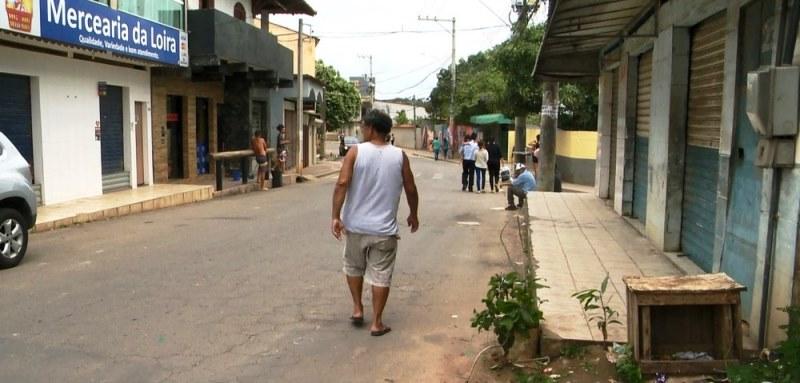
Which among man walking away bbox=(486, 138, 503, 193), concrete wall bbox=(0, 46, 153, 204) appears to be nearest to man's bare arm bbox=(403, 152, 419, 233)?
concrete wall bbox=(0, 46, 153, 204)

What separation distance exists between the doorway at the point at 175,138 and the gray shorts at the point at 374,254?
54.8 ft

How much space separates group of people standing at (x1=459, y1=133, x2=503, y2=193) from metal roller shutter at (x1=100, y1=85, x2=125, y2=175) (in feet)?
30.3

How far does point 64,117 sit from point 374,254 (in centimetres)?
1155

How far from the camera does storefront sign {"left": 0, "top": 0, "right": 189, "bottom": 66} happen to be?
12336 mm

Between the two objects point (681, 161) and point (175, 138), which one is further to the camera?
point (175, 138)

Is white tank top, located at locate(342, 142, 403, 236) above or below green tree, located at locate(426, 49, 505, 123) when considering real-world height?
below

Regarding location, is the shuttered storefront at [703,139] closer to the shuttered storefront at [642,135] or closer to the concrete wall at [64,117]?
the shuttered storefront at [642,135]

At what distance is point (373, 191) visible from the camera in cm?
583

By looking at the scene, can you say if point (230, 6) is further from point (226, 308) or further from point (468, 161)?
point (226, 308)

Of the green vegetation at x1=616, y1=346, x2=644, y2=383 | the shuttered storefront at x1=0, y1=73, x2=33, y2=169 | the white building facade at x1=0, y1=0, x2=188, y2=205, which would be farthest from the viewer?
the shuttered storefront at x1=0, y1=73, x2=33, y2=169

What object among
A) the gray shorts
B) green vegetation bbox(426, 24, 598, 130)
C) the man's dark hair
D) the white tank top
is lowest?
the gray shorts

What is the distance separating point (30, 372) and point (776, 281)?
4825mm

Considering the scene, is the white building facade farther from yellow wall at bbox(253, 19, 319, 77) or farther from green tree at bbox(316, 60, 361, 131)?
green tree at bbox(316, 60, 361, 131)

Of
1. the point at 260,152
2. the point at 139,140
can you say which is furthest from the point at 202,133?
the point at 139,140
